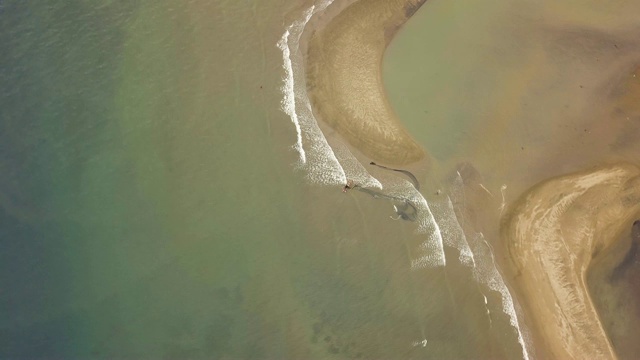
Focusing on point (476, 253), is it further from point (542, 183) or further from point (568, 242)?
point (542, 183)

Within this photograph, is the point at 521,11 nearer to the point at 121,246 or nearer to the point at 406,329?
the point at 406,329

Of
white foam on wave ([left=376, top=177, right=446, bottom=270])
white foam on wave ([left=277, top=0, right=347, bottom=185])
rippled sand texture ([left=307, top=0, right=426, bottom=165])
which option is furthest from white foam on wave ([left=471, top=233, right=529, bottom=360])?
white foam on wave ([left=277, top=0, right=347, bottom=185])

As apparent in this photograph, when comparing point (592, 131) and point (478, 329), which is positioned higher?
point (592, 131)

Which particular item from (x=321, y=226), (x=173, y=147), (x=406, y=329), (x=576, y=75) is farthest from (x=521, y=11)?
(x=173, y=147)

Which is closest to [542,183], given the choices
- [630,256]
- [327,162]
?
[630,256]

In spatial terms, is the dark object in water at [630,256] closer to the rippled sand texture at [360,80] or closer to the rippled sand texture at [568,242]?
the rippled sand texture at [568,242]

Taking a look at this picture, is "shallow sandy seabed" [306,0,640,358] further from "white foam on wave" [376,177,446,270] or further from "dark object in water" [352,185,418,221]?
"dark object in water" [352,185,418,221]
